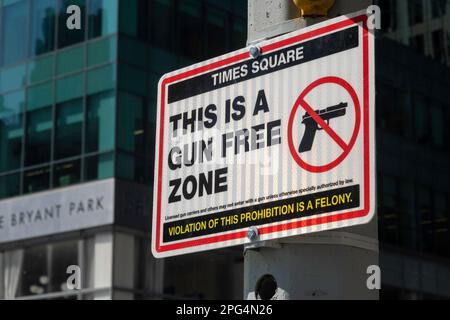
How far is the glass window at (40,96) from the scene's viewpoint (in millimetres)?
28109

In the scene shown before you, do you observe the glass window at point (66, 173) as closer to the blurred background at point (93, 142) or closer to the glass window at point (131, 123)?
the blurred background at point (93, 142)

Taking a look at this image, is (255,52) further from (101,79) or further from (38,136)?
(38,136)

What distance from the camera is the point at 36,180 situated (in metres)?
27.9

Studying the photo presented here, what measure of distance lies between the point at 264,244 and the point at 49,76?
25530 millimetres

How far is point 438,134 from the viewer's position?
3703 cm

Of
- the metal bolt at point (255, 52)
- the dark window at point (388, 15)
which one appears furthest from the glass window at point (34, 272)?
the metal bolt at point (255, 52)

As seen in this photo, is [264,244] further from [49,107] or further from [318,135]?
[49,107]

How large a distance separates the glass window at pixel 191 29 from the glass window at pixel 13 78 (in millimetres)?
4619

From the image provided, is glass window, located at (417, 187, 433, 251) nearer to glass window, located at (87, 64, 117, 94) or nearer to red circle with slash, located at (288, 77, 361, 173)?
glass window, located at (87, 64, 117, 94)

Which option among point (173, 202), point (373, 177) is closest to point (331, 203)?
point (373, 177)

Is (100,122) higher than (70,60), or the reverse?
(70,60)

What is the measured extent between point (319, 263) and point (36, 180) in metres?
25.1

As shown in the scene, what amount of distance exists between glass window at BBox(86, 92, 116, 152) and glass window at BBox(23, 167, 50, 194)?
1661 mm

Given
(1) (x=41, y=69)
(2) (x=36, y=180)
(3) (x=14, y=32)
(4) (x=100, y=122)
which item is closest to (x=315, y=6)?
(4) (x=100, y=122)
